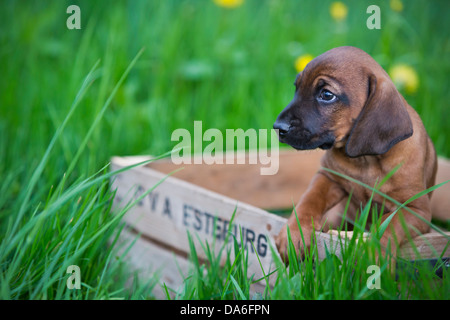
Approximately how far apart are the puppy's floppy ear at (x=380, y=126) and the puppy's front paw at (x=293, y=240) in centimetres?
32

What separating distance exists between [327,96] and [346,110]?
3.3 inches

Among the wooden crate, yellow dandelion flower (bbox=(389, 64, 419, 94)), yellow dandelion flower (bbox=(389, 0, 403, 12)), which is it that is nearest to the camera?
the wooden crate

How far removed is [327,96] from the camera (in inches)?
78.5

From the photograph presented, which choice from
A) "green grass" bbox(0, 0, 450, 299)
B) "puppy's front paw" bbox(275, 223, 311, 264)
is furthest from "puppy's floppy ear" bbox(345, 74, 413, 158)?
"green grass" bbox(0, 0, 450, 299)

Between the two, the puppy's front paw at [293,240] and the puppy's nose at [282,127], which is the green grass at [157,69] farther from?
the puppy's nose at [282,127]

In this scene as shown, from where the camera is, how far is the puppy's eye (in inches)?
78.3

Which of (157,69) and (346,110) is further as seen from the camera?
(157,69)

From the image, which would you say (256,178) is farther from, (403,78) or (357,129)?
(357,129)

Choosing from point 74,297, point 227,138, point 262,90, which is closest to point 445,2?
point 262,90

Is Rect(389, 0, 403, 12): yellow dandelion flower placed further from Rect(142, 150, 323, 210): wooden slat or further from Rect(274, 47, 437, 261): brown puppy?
Rect(274, 47, 437, 261): brown puppy

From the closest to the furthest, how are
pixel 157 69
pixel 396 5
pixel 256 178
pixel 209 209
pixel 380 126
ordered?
pixel 380 126 < pixel 209 209 < pixel 256 178 < pixel 396 5 < pixel 157 69

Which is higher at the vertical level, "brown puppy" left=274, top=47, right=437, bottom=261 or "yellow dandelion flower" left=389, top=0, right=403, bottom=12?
"yellow dandelion flower" left=389, top=0, right=403, bottom=12

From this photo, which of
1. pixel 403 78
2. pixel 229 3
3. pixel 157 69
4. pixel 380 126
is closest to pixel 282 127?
pixel 380 126

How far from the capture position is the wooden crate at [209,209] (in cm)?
225
